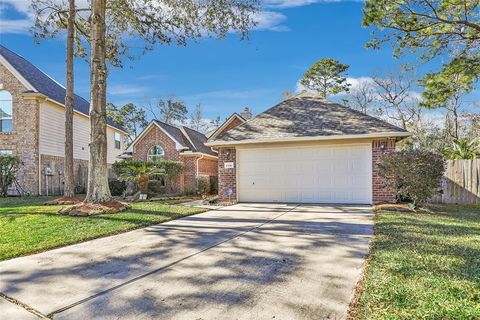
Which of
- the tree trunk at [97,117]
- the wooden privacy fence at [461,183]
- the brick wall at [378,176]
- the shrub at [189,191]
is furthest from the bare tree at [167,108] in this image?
the wooden privacy fence at [461,183]

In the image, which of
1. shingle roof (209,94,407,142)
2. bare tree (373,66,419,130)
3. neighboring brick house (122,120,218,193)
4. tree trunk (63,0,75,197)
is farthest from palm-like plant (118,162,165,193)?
bare tree (373,66,419,130)

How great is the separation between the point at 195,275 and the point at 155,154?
16246mm

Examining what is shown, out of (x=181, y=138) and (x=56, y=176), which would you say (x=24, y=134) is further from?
(x=181, y=138)

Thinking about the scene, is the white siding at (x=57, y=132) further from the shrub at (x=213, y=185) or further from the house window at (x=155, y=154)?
the shrub at (x=213, y=185)

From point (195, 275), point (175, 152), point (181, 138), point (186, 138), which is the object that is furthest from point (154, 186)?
point (195, 275)

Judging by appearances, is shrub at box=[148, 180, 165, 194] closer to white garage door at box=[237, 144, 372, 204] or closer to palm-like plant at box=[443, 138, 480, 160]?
white garage door at box=[237, 144, 372, 204]

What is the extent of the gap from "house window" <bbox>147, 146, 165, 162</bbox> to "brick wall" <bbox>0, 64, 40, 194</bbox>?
230 inches

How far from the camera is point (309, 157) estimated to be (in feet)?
39.3

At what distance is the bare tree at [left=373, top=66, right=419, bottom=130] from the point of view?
27.1 metres

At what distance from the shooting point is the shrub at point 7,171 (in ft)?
48.3

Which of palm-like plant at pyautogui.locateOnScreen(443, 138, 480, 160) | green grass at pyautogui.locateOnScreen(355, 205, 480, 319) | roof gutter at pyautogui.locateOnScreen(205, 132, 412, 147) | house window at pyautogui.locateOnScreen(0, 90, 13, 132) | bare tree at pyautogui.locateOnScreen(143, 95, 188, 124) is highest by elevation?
bare tree at pyautogui.locateOnScreen(143, 95, 188, 124)

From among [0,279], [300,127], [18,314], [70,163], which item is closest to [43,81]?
[70,163]

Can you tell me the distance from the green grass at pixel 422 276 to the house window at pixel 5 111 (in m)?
18.6

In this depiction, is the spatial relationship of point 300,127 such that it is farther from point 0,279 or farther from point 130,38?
point 0,279
